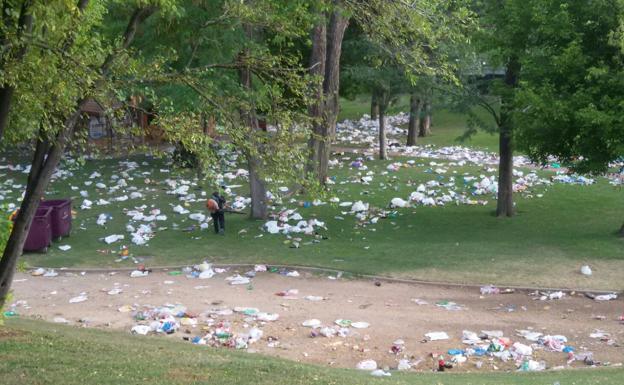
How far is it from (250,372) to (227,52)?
830 cm

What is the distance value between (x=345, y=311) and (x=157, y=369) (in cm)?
511

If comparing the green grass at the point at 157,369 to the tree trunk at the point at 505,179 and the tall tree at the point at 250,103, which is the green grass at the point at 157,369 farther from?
the tree trunk at the point at 505,179

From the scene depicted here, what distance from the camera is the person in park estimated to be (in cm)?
1662

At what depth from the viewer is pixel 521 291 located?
12891 millimetres

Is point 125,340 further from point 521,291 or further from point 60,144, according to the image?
point 521,291

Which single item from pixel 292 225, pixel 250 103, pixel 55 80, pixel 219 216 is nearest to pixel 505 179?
pixel 292 225

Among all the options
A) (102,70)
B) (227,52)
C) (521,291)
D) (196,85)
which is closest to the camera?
(102,70)

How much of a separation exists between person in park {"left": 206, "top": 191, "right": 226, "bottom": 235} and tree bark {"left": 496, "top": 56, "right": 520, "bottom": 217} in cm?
641

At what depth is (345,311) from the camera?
1184 centimetres

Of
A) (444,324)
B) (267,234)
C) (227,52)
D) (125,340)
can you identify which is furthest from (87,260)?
(444,324)

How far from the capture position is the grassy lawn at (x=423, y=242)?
1416 centimetres

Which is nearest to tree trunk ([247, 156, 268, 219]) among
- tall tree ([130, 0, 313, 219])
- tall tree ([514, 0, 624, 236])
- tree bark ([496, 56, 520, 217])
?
tree bark ([496, 56, 520, 217])

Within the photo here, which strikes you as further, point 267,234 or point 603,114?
point 267,234

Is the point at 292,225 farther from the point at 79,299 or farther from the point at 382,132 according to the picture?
the point at 382,132
